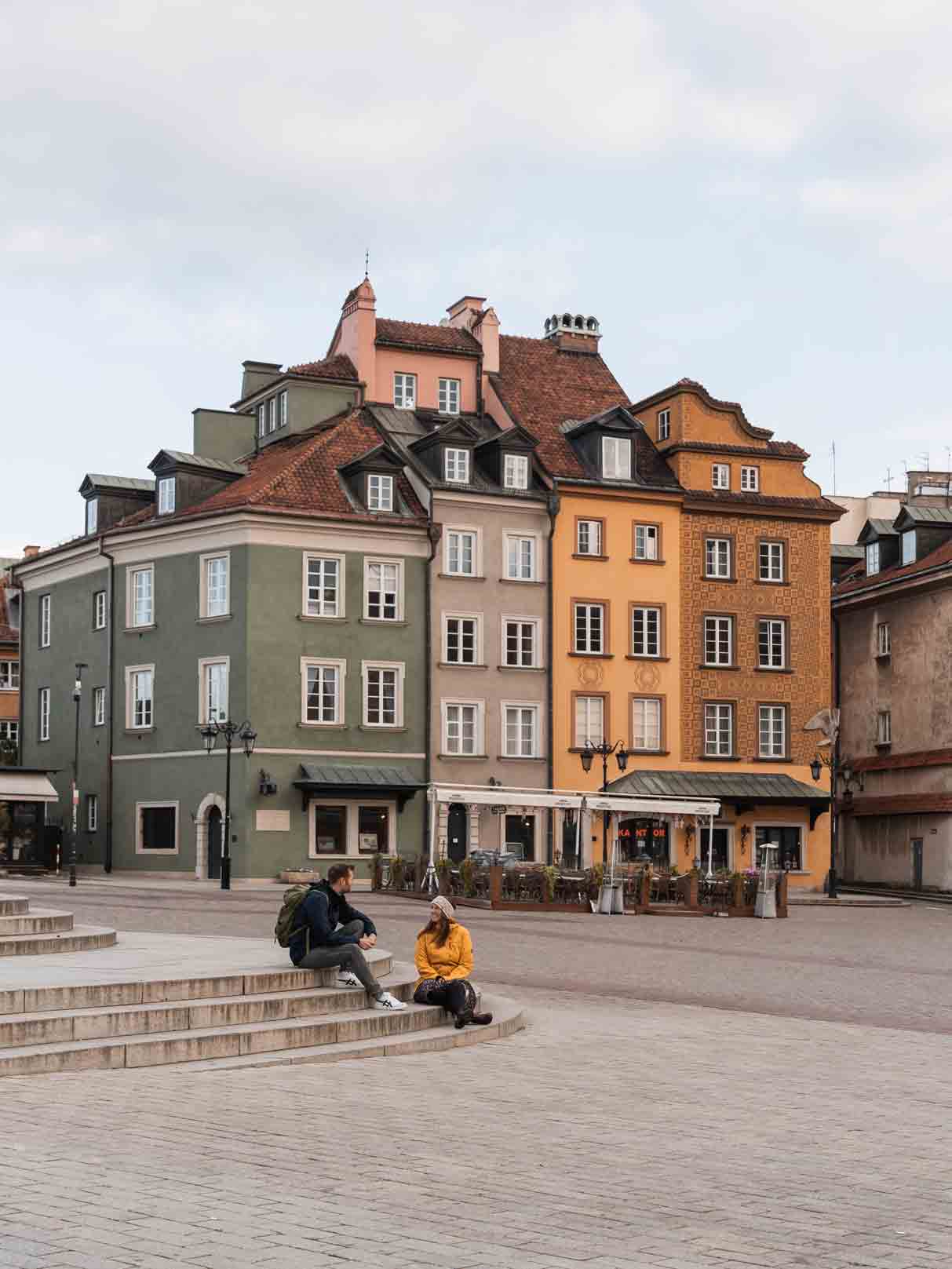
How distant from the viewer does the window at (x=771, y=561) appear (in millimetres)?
58406

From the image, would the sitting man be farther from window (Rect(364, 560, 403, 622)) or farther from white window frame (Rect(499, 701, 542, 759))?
white window frame (Rect(499, 701, 542, 759))

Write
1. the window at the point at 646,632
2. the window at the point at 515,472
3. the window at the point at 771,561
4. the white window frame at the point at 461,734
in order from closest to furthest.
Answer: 1. the white window frame at the point at 461,734
2. the window at the point at 515,472
3. the window at the point at 646,632
4. the window at the point at 771,561

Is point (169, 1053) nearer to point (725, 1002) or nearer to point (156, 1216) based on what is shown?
point (156, 1216)

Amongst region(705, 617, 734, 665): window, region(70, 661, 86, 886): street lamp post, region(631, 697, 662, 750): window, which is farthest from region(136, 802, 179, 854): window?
region(705, 617, 734, 665): window

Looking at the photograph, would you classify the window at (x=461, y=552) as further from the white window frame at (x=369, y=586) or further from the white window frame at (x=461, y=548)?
the white window frame at (x=369, y=586)

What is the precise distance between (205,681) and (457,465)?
32.8 feet

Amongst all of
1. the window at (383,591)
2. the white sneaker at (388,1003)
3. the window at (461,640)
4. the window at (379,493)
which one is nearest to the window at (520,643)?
the window at (461,640)

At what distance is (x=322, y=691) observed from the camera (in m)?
51.9

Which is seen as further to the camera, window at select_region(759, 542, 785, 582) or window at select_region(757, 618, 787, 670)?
window at select_region(759, 542, 785, 582)

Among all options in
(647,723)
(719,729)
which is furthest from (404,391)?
(719,729)

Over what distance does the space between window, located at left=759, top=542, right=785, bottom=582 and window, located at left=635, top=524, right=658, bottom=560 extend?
375 cm

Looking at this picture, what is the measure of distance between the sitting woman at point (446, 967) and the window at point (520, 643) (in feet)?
127

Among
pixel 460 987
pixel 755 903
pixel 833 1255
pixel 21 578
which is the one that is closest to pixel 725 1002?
pixel 460 987

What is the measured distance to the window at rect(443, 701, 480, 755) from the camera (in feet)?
176
